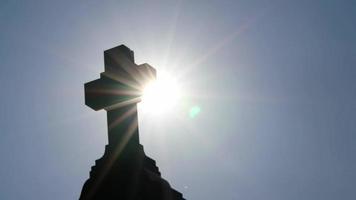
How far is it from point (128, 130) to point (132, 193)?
171 centimetres

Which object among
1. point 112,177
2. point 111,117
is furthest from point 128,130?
point 112,177

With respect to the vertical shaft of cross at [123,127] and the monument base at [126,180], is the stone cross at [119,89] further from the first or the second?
the monument base at [126,180]

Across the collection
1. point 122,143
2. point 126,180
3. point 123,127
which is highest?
point 123,127

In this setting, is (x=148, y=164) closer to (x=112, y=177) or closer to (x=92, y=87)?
(x=112, y=177)

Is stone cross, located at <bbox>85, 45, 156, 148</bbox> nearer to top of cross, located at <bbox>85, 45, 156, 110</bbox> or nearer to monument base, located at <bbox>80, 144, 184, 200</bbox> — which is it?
top of cross, located at <bbox>85, 45, 156, 110</bbox>

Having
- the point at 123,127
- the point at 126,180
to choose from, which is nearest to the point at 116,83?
the point at 123,127

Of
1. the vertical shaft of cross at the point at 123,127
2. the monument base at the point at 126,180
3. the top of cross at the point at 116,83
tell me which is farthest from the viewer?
the top of cross at the point at 116,83

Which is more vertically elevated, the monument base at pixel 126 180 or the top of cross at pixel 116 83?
the top of cross at pixel 116 83

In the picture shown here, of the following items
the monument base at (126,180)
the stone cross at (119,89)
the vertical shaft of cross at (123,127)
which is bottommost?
the monument base at (126,180)

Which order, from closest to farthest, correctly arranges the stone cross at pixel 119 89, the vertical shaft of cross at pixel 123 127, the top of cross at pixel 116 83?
the vertical shaft of cross at pixel 123 127, the stone cross at pixel 119 89, the top of cross at pixel 116 83

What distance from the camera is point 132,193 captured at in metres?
8.17

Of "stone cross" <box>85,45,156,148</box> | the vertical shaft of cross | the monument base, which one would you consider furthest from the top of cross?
the monument base

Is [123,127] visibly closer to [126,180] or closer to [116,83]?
[116,83]

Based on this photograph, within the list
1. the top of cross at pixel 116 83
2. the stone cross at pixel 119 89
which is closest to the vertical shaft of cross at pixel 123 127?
the stone cross at pixel 119 89
